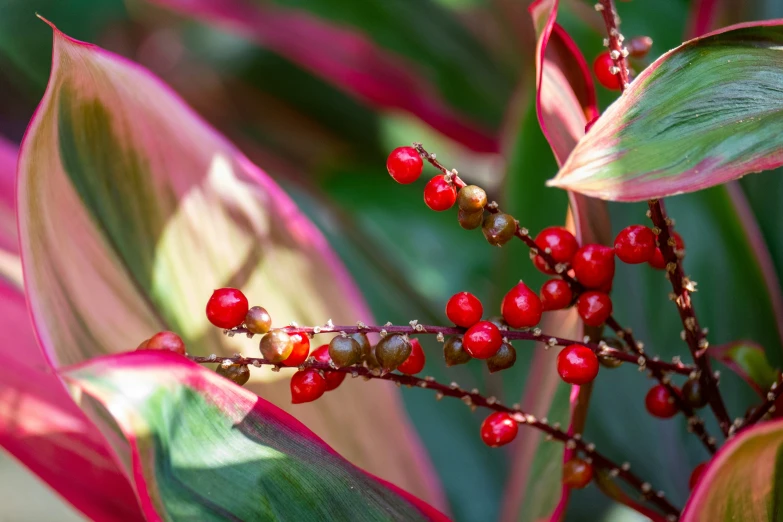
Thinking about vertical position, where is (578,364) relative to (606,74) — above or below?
below

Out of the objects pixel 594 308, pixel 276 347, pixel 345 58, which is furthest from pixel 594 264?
pixel 345 58

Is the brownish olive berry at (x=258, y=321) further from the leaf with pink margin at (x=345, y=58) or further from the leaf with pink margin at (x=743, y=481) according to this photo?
the leaf with pink margin at (x=345, y=58)

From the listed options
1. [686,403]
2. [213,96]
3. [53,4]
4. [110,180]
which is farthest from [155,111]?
[213,96]

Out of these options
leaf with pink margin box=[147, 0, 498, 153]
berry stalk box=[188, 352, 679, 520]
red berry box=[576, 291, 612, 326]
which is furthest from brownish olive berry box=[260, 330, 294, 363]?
leaf with pink margin box=[147, 0, 498, 153]

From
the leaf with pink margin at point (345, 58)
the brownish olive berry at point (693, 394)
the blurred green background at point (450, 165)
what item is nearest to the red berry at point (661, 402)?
the brownish olive berry at point (693, 394)

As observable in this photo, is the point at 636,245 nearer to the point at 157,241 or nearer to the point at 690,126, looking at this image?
the point at 690,126

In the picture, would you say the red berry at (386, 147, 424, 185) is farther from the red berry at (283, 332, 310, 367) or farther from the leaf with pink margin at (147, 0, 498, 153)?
the leaf with pink margin at (147, 0, 498, 153)

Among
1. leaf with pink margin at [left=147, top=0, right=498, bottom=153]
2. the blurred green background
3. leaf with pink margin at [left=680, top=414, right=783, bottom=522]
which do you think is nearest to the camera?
leaf with pink margin at [left=680, top=414, right=783, bottom=522]
